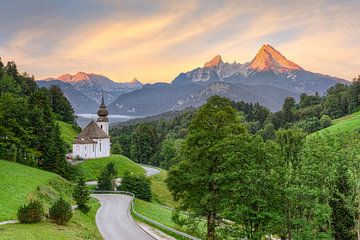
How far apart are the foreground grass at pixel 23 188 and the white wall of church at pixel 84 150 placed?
111 feet

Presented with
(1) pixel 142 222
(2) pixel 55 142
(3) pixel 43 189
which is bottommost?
(1) pixel 142 222

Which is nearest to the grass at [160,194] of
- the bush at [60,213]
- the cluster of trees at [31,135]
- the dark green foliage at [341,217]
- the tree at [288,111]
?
the cluster of trees at [31,135]

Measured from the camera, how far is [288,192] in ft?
90.5

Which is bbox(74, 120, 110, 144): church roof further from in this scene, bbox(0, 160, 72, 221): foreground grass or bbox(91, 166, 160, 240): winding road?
bbox(0, 160, 72, 221): foreground grass

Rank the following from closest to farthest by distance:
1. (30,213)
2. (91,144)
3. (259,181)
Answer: (259,181) < (30,213) < (91,144)

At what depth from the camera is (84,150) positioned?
3465 inches

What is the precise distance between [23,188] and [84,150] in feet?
160

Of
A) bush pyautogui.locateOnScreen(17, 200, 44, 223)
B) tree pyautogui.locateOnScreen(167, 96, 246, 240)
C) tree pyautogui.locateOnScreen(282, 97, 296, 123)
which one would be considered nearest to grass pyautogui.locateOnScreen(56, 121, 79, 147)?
bush pyautogui.locateOnScreen(17, 200, 44, 223)

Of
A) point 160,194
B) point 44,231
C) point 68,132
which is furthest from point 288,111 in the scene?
point 44,231

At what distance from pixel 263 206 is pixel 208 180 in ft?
16.4

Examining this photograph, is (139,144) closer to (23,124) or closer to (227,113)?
(23,124)

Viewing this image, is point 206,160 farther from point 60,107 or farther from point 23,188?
point 60,107

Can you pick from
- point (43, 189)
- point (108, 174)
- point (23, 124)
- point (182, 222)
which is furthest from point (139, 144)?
point (182, 222)

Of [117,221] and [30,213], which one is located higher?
[30,213]
